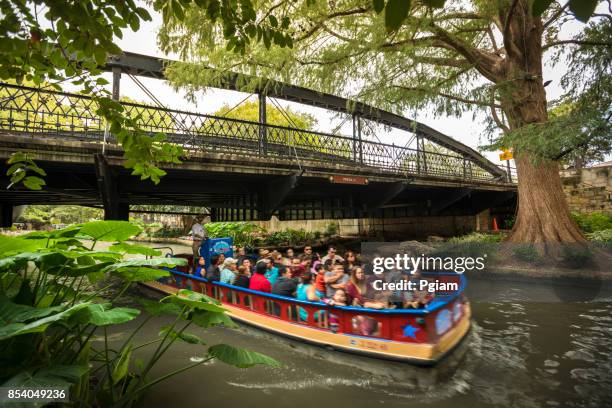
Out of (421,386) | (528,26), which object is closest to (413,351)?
(421,386)

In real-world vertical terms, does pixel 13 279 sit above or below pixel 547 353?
above

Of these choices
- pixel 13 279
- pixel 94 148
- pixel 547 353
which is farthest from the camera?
pixel 94 148

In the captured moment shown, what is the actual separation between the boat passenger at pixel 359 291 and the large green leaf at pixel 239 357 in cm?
351

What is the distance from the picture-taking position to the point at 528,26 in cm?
1151

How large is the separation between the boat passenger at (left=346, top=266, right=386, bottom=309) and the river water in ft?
2.97

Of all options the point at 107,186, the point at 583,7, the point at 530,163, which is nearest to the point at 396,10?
the point at 583,7

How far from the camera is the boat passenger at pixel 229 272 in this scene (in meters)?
7.87

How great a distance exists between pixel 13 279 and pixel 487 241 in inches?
554

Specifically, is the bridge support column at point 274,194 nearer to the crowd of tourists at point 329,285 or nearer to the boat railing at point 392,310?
the crowd of tourists at point 329,285

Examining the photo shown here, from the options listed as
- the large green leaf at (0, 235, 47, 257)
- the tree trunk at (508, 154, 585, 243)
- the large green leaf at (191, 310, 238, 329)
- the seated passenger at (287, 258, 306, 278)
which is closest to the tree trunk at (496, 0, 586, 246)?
the tree trunk at (508, 154, 585, 243)

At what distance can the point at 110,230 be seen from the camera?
3184 millimetres

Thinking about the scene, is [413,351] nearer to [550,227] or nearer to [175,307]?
[175,307]

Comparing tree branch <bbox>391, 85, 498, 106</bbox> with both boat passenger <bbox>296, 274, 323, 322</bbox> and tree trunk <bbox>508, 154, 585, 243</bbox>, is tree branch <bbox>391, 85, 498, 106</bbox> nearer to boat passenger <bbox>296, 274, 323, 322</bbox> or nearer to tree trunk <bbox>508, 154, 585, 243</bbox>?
Result: tree trunk <bbox>508, 154, 585, 243</bbox>

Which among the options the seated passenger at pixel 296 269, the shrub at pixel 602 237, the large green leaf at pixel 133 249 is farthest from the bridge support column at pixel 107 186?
the shrub at pixel 602 237
